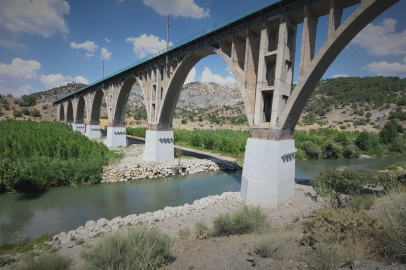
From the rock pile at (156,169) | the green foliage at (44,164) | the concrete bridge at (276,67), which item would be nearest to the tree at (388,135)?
the rock pile at (156,169)

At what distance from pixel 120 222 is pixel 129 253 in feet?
16.3

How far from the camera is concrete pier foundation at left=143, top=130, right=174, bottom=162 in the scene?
20.7 meters

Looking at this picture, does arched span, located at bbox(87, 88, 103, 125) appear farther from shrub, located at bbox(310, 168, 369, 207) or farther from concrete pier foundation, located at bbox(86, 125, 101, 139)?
shrub, located at bbox(310, 168, 369, 207)

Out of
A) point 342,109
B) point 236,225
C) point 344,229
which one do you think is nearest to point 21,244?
point 236,225

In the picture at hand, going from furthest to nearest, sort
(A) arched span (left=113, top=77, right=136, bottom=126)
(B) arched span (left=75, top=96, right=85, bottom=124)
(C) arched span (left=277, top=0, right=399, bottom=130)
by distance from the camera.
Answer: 1. (B) arched span (left=75, top=96, right=85, bottom=124)
2. (A) arched span (left=113, top=77, right=136, bottom=126)
3. (C) arched span (left=277, top=0, right=399, bottom=130)

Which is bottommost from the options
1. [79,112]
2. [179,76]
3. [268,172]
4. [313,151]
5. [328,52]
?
[313,151]

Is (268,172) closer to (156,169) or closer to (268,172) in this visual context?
(268,172)

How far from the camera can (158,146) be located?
68.2 feet

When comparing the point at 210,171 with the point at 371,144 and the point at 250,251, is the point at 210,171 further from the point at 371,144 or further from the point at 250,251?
the point at 371,144

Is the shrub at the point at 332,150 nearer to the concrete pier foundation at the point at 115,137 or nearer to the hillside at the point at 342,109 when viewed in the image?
the concrete pier foundation at the point at 115,137

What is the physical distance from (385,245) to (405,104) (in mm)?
66820

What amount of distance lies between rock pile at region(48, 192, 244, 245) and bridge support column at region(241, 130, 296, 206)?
1011 millimetres

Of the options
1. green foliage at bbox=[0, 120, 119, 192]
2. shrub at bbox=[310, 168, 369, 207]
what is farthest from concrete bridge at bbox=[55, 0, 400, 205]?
green foliage at bbox=[0, 120, 119, 192]

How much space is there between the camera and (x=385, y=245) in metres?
4.39
